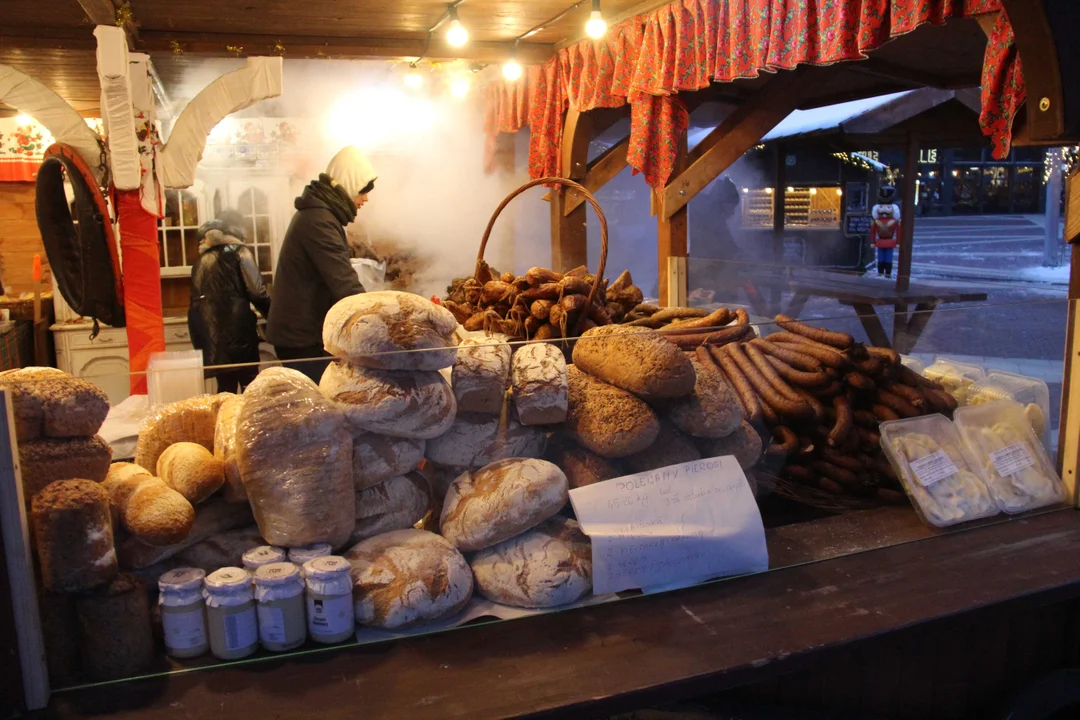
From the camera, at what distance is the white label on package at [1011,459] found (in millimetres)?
2045

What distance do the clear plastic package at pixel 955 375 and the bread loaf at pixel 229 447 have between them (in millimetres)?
1935

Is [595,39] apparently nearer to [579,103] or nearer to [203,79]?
[579,103]

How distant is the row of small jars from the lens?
52.7 inches

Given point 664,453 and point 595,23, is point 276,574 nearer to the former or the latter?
point 664,453

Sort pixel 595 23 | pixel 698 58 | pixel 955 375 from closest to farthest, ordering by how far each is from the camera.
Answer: pixel 955 375 < pixel 698 58 < pixel 595 23

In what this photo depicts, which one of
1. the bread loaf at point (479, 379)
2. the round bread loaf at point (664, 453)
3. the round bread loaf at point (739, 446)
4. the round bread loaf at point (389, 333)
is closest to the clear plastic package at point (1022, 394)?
the round bread loaf at point (739, 446)

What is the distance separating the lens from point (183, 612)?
4.41ft

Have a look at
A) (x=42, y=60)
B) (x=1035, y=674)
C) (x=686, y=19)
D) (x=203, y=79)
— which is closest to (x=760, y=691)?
(x=1035, y=674)

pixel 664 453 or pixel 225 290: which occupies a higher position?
pixel 225 290

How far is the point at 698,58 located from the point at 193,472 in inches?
128

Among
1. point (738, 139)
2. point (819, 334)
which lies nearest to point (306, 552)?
point (819, 334)

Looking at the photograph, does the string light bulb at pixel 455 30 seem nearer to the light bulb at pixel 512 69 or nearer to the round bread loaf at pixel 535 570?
the light bulb at pixel 512 69

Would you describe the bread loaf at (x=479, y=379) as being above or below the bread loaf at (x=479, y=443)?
A: above

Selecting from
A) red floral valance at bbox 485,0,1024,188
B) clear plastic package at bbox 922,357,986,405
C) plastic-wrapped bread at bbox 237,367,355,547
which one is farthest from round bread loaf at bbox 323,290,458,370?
red floral valance at bbox 485,0,1024,188
